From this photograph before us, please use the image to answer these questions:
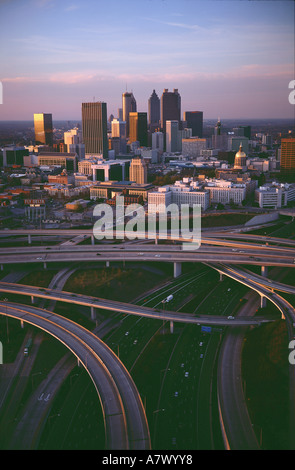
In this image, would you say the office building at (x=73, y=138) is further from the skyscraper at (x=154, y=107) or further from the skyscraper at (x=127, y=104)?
the skyscraper at (x=154, y=107)

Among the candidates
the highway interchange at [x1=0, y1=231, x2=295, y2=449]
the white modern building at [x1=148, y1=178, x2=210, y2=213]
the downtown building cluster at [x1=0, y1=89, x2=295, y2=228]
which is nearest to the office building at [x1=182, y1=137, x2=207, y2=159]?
the downtown building cluster at [x1=0, y1=89, x2=295, y2=228]

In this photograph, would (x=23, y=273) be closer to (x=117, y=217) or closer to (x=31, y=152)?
(x=117, y=217)

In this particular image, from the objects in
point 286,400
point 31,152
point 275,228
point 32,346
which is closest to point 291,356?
point 286,400

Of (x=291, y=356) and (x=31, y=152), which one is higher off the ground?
(x=31, y=152)

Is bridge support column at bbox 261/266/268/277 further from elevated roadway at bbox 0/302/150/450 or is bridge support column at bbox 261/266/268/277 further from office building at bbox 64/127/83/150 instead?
office building at bbox 64/127/83/150

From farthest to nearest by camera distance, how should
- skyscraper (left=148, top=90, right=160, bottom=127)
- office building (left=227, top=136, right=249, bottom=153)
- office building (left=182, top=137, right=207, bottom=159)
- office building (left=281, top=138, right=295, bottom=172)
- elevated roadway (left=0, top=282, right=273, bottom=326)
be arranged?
skyscraper (left=148, top=90, right=160, bottom=127), office building (left=182, top=137, right=207, bottom=159), office building (left=227, top=136, right=249, bottom=153), office building (left=281, top=138, right=295, bottom=172), elevated roadway (left=0, top=282, right=273, bottom=326)

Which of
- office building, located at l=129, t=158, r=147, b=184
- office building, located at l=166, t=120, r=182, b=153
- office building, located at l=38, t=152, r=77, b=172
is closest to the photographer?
office building, located at l=129, t=158, r=147, b=184

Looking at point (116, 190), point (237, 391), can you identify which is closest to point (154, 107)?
point (116, 190)
